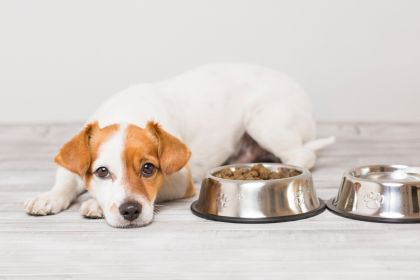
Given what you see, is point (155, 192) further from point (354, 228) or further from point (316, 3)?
point (316, 3)

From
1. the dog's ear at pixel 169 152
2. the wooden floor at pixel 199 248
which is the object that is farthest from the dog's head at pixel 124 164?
the wooden floor at pixel 199 248

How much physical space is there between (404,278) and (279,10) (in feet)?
11.2

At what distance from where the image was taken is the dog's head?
275cm

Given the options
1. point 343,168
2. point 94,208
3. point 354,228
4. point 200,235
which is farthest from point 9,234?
point 343,168

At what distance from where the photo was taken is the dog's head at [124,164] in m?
2.75

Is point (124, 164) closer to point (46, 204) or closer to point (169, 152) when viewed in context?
point (169, 152)

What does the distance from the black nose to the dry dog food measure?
47cm

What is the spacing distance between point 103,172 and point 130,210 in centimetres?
20

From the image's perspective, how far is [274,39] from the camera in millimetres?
5426

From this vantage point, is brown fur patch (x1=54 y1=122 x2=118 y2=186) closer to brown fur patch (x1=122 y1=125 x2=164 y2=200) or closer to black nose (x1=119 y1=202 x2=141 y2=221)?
brown fur patch (x1=122 y1=125 x2=164 y2=200)

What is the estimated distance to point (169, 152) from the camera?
292 centimetres

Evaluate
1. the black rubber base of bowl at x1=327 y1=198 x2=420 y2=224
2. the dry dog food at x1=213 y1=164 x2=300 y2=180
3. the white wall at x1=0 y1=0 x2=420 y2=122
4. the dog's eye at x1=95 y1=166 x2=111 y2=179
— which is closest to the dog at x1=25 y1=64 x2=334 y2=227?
the dog's eye at x1=95 y1=166 x2=111 y2=179

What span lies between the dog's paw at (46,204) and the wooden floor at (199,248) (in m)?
0.03

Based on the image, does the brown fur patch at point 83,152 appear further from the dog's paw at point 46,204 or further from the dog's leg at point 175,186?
the dog's leg at point 175,186
